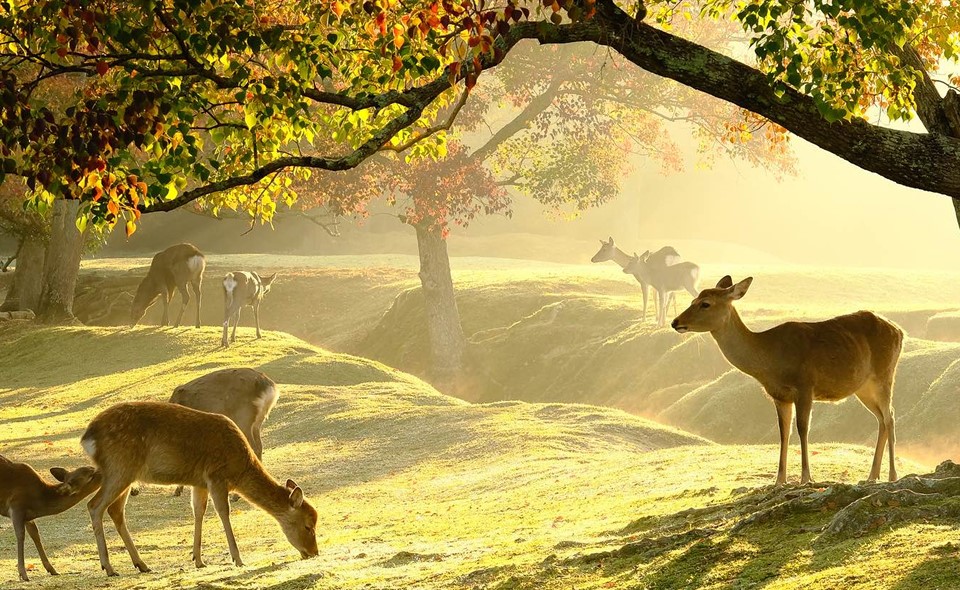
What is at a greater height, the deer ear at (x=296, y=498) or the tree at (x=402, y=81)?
the tree at (x=402, y=81)

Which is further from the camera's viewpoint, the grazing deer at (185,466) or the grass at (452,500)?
the grazing deer at (185,466)

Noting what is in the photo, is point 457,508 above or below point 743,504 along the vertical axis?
below

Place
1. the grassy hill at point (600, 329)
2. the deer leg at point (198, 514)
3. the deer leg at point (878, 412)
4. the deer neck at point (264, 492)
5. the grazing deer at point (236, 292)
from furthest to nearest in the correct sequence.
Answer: the grazing deer at point (236, 292)
the grassy hill at point (600, 329)
the deer leg at point (878, 412)
the deer neck at point (264, 492)
the deer leg at point (198, 514)

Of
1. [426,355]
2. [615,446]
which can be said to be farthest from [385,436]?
[426,355]

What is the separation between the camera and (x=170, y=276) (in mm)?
35969

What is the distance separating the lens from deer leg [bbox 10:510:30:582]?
1031 cm

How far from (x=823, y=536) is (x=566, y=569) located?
1.88 metres

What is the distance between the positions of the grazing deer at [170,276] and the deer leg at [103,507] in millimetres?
24930

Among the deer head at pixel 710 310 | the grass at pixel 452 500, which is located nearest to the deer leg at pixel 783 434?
the grass at pixel 452 500

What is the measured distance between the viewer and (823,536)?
824cm

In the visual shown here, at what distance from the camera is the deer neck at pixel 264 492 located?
36.6 ft

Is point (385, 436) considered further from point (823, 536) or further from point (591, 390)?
point (823, 536)

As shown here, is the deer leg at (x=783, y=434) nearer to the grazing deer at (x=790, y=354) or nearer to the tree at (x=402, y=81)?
the grazing deer at (x=790, y=354)

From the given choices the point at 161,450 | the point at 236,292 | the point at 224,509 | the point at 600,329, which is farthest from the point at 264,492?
the point at 600,329
